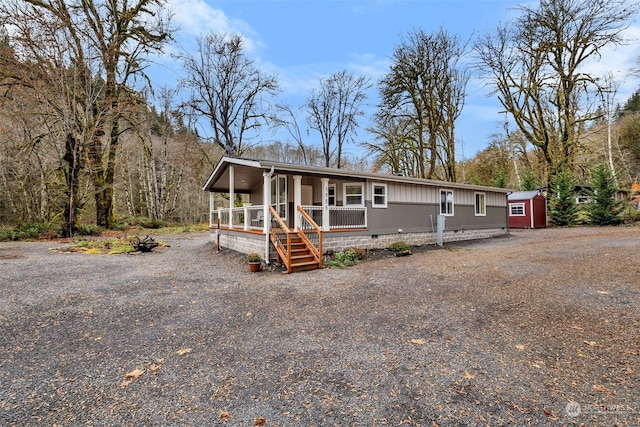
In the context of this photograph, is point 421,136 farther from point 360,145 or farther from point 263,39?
point 263,39

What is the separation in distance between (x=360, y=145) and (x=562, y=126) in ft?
47.0

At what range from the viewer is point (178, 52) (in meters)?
19.9

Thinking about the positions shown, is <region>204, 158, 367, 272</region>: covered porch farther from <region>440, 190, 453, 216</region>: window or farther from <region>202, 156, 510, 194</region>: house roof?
<region>440, 190, 453, 216</region>: window

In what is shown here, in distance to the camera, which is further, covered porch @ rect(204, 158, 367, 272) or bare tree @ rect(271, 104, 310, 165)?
bare tree @ rect(271, 104, 310, 165)

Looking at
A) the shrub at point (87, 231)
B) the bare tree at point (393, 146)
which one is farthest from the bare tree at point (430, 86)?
the shrub at point (87, 231)

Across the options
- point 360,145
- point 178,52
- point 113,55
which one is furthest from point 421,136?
point 113,55

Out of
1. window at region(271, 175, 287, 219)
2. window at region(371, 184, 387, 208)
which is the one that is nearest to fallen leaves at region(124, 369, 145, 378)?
window at region(271, 175, 287, 219)

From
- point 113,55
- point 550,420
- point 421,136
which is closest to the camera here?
point 550,420

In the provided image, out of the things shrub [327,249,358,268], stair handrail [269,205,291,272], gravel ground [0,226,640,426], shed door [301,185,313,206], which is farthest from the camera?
shed door [301,185,313,206]

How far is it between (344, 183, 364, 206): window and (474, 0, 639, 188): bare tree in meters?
17.3

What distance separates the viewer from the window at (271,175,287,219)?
10.6 m

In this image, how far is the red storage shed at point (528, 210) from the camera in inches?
729

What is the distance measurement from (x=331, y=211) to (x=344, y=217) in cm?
49

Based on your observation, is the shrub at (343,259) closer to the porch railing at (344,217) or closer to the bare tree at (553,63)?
the porch railing at (344,217)
